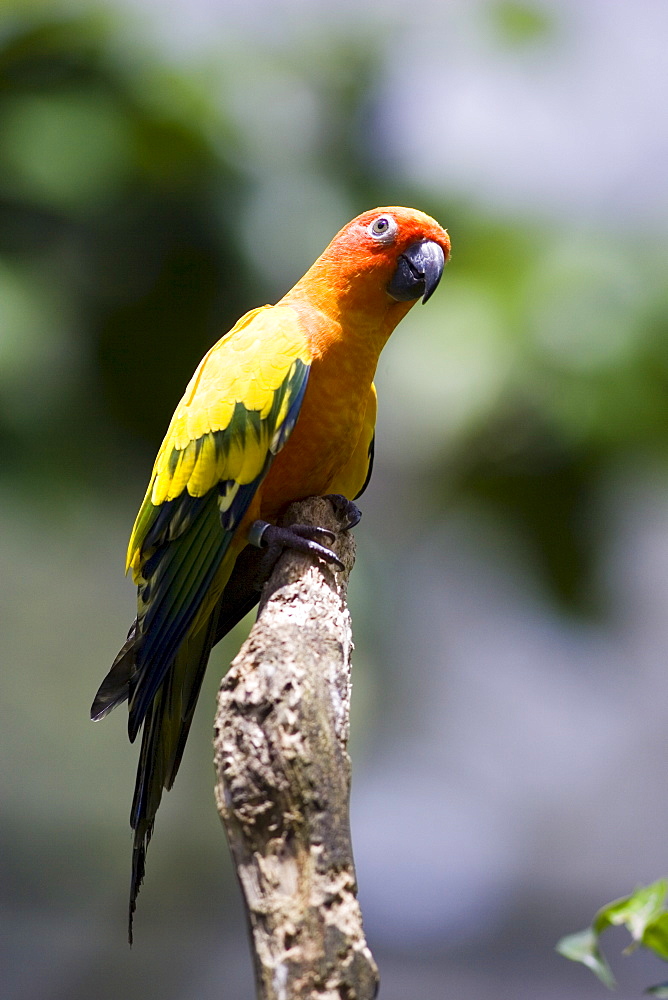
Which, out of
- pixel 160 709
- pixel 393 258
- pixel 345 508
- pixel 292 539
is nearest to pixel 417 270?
pixel 393 258

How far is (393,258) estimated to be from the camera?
1858mm

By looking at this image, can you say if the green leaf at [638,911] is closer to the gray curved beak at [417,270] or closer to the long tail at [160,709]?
the long tail at [160,709]

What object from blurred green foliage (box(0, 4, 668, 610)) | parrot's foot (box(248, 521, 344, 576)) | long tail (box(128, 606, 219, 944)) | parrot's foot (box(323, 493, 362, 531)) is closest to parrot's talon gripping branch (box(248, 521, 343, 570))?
parrot's foot (box(248, 521, 344, 576))

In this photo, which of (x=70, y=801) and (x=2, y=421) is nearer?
(x=2, y=421)

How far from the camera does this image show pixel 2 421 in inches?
153

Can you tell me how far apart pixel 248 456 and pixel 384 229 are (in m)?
0.54

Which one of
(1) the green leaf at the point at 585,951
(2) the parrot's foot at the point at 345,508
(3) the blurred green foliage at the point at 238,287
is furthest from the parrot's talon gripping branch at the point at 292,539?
(3) the blurred green foliage at the point at 238,287

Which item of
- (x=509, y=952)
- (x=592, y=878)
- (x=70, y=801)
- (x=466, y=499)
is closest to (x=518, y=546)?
(x=466, y=499)

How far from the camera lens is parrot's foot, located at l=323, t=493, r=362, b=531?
192 centimetres

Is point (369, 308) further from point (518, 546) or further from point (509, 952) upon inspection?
point (509, 952)

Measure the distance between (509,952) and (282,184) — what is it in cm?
389

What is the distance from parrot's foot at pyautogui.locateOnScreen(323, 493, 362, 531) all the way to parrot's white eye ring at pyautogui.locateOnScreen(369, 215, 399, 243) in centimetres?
52

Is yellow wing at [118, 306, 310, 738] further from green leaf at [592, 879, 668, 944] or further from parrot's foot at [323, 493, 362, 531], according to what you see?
green leaf at [592, 879, 668, 944]

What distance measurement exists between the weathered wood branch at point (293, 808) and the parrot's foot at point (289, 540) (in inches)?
10.8
